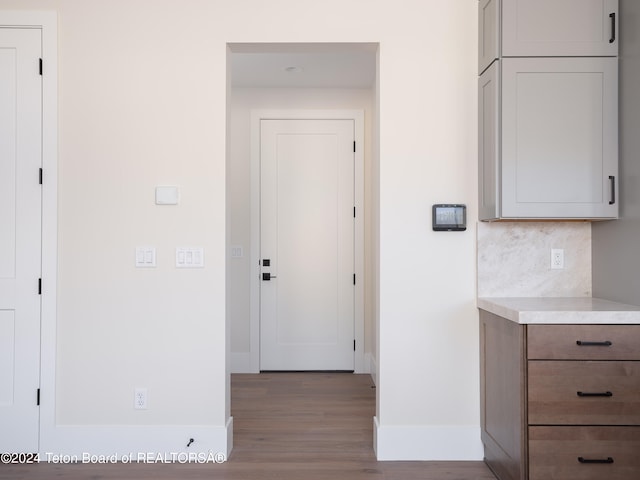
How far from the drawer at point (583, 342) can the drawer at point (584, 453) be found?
0.31 meters

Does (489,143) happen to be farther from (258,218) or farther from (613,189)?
(258,218)

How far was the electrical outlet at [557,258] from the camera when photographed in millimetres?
2508

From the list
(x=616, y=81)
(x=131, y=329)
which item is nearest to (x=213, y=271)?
(x=131, y=329)

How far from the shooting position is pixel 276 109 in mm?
4320

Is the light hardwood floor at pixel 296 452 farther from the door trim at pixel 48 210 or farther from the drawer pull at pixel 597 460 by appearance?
the drawer pull at pixel 597 460

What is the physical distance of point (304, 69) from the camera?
3.85 m

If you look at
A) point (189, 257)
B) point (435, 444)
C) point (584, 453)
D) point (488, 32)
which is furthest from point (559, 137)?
point (189, 257)

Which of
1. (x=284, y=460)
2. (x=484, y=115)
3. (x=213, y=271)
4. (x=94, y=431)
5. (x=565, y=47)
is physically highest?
(x=565, y=47)

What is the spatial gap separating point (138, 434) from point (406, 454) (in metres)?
1.47

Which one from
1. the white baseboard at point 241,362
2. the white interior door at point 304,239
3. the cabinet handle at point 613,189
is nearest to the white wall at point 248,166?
the white baseboard at point 241,362

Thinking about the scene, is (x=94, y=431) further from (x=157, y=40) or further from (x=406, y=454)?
(x=157, y=40)

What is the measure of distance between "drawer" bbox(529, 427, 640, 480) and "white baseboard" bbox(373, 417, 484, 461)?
1.84 ft

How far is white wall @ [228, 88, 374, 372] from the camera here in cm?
432

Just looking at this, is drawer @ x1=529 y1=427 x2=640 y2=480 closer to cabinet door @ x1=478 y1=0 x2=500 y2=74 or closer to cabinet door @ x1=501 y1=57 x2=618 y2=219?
cabinet door @ x1=501 y1=57 x2=618 y2=219
